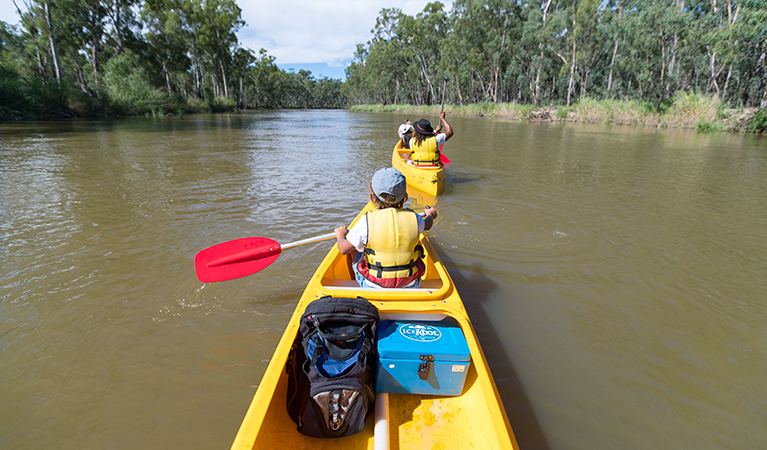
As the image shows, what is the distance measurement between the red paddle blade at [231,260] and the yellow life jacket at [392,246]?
56.9 inches

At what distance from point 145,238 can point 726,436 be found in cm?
620

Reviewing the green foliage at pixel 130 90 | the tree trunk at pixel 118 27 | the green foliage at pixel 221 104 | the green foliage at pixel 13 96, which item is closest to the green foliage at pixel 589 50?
the green foliage at pixel 221 104

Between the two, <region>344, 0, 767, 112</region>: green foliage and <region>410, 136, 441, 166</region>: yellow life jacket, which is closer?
<region>410, 136, 441, 166</region>: yellow life jacket

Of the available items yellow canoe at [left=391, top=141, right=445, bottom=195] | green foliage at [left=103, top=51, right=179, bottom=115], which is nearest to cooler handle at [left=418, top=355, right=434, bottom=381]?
yellow canoe at [left=391, top=141, right=445, bottom=195]

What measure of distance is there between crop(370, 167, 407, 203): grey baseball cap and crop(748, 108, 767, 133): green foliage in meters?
24.3

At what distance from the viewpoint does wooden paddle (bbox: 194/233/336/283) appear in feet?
11.7

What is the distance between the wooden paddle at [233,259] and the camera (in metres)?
3.57

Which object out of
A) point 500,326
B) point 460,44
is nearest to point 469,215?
point 500,326

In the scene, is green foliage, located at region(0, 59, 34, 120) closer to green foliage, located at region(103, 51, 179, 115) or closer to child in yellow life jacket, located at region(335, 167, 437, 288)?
green foliage, located at region(103, 51, 179, 115)

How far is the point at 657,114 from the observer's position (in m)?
22.9

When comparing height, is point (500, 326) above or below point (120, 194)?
below

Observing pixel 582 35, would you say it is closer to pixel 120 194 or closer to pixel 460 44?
pixel 460 44

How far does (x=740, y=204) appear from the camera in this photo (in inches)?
260

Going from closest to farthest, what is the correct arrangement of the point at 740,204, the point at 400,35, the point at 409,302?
the point at 409,302 < the point at 740,204 < the point at 400,35
